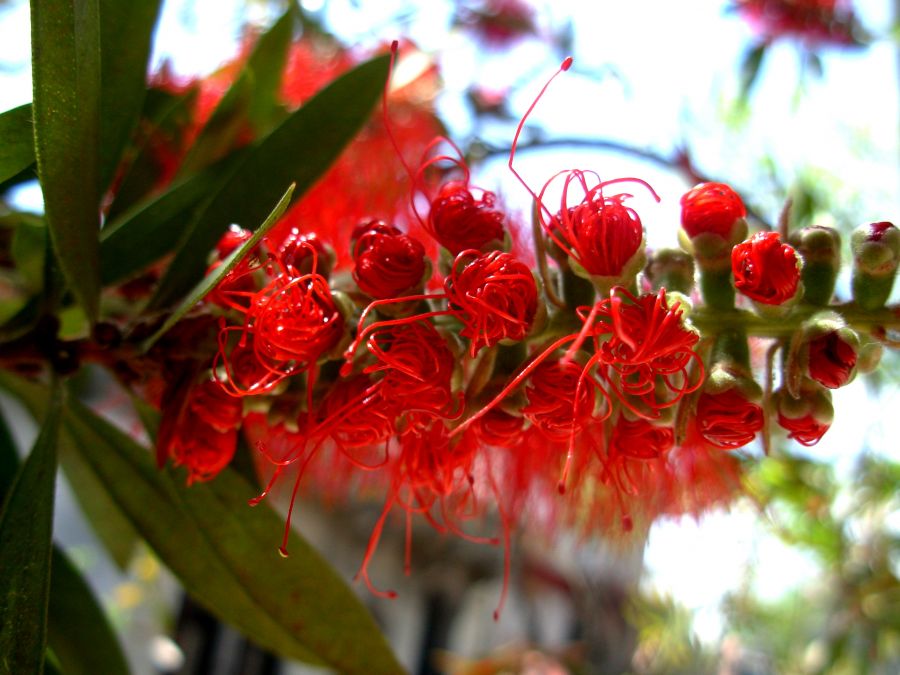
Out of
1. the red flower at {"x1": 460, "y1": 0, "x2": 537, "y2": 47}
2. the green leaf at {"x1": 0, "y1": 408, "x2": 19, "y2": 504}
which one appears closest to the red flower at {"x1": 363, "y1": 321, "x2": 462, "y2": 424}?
the green leaf at {"x1": 0, "y1": 408, "x2": 19, "y2": 504}

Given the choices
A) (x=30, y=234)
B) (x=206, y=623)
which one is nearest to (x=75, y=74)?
(x=30, y=234)

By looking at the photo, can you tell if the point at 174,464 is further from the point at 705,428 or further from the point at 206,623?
the point at 206,623

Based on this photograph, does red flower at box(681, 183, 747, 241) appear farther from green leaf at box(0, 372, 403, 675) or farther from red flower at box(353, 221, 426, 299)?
green leaf at box(0, 372, 403, 675)

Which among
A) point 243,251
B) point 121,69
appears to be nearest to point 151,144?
point 121,69

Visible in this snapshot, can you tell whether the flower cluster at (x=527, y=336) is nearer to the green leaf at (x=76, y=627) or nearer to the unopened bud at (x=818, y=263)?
the unopened bud at (x=818, y=263)

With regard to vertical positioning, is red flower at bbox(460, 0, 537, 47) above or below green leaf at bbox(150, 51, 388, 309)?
above

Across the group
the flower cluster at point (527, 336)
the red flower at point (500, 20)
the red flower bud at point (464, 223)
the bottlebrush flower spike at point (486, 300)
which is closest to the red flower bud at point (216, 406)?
the flower cluster at point (527, 336)

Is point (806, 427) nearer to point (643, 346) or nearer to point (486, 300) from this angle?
point (643, 346)
